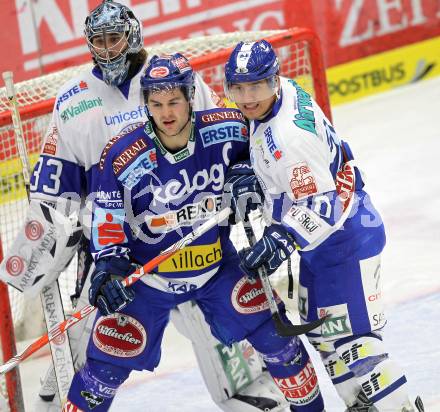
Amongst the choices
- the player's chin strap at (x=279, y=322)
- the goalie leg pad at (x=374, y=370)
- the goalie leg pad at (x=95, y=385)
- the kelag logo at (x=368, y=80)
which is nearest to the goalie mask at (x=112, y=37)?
the player's chin strap at (x=279, y=322)

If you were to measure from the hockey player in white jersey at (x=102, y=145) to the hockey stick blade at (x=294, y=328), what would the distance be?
0.48 metres

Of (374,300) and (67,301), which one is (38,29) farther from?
(374,300)

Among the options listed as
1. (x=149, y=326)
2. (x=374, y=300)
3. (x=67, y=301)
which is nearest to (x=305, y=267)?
(x=374, y=300)

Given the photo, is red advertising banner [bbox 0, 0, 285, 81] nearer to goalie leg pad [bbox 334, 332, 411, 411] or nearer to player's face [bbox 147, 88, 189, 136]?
player's face [bbox 147, 88, 189, 136]

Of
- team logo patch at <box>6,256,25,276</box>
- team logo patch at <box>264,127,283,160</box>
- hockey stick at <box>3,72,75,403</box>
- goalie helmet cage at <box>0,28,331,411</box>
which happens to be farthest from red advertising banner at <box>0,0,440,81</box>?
team logo patch at <box>264,127,283,160</box>

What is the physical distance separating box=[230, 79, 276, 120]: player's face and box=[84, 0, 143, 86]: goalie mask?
0.70 meters

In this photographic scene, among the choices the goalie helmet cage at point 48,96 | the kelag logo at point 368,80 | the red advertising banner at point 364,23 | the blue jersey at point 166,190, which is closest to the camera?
the blue jersey at point 166,190

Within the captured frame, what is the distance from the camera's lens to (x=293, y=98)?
3.81 meters

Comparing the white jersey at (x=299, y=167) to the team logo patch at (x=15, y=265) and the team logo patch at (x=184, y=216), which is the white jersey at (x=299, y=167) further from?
the team logo patch at (x=15, y=265)

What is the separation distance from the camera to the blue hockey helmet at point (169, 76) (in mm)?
3785

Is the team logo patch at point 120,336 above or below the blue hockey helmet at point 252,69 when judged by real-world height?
below

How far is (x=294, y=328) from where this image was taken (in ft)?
12.7

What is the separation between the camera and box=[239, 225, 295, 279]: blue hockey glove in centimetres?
374

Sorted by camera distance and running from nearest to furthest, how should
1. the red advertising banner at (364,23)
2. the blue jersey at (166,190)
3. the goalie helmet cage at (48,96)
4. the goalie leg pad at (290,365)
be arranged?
the blue jersey at (166,190) → the goalie leg pad at (290,365) → the goalie helmet cage at (48,96) → the red advertising banner at (364,23)
